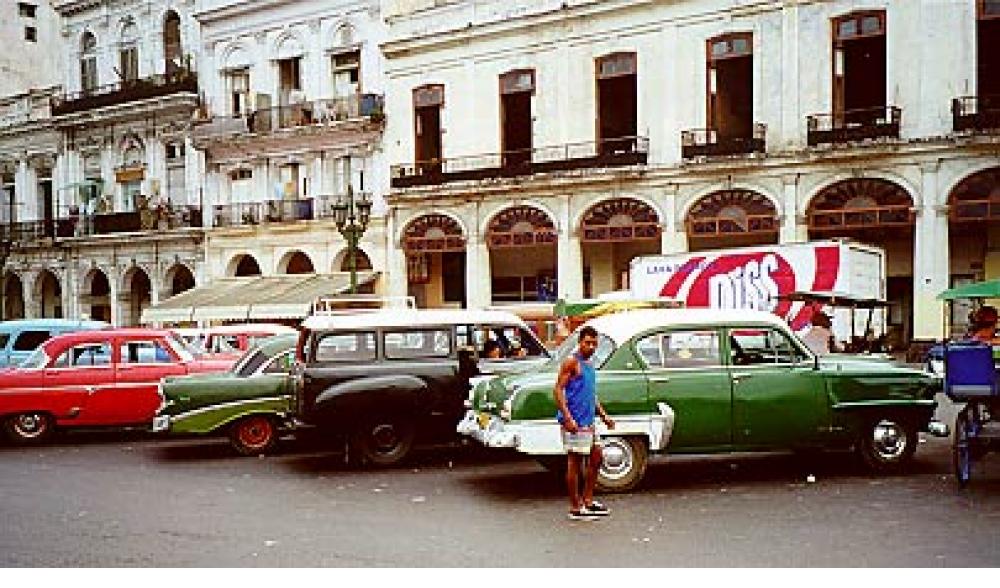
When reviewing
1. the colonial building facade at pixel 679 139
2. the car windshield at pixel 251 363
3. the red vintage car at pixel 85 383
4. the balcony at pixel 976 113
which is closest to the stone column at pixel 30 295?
the colonial building facade at pixel 679 139

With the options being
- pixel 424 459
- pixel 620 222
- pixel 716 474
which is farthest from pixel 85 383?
pixel 620 222

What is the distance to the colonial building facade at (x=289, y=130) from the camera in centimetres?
3409

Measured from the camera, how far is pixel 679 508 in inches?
376

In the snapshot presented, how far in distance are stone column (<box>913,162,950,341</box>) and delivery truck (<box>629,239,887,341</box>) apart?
128cm

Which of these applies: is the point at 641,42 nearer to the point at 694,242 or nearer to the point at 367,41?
the point at 694,242

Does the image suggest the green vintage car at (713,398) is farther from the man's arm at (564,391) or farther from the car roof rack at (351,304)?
the car roof rack at (351,304)

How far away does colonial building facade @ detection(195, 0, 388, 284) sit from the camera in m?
34.1

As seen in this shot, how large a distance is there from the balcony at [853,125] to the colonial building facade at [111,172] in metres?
20.1

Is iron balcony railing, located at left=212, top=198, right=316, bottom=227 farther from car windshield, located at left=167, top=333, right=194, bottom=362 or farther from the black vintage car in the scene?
the black vintage car

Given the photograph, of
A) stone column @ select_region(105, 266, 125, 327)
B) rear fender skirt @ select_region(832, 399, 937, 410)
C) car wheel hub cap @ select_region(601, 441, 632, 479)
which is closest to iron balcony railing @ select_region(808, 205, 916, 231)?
rear fender skirt @ select_region(832, 399, 937, 410)

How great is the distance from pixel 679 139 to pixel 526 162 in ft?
14.0
